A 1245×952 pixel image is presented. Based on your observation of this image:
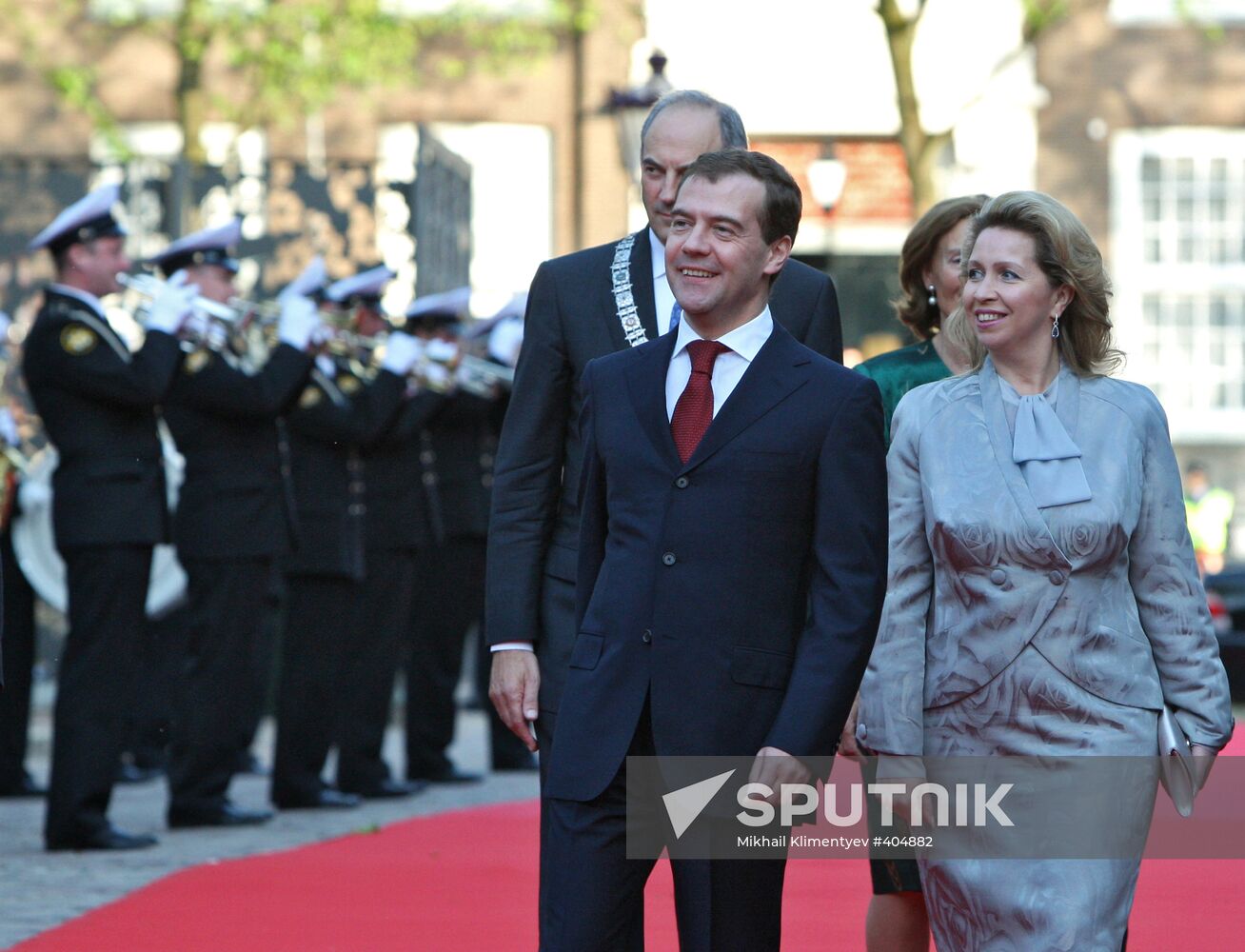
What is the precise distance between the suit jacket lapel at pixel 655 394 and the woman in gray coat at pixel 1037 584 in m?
0.52

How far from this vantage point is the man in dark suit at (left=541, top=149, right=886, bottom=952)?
12.6ft

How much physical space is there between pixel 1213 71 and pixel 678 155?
21547mm

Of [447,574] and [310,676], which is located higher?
[447,574]

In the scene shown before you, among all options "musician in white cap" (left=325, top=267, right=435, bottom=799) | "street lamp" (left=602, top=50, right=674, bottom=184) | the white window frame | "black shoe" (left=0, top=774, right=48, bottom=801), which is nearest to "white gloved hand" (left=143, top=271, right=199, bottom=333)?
"musician in white cap" (left=325, top=267, right=435, bottom=799)

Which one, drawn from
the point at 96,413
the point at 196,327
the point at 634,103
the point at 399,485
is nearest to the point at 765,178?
the point at 96,413

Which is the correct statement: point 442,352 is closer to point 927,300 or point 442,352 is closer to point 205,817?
point 205,817

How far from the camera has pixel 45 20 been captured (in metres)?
24.9

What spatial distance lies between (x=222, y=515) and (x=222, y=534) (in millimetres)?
80

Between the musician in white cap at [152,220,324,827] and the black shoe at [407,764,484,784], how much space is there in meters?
1.53

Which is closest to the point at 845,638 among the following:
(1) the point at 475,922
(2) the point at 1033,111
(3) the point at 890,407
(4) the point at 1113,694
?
(4) the point at 1113,694

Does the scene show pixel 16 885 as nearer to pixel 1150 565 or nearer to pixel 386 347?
pixel 386 347

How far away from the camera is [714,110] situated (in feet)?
15.2

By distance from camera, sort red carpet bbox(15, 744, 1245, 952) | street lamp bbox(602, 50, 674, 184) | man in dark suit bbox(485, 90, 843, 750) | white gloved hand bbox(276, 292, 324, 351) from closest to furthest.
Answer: man in dark suit bbox(485, 90, 843, 750)
red carpet bbox(15, 744, 1245, 952)
white gloved hand bbox(276, 292, 324, 351)
street lamp bbox(602, 50, 674, 184)

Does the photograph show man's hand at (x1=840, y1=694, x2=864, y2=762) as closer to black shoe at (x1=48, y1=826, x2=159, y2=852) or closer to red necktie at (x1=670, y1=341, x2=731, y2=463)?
red necktie at (x1=670, y1=341, x2=731, y2=463)
